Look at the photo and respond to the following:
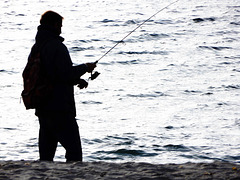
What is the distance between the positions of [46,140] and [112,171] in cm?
69

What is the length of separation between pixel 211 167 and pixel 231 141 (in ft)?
9.44

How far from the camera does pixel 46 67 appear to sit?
4.98m

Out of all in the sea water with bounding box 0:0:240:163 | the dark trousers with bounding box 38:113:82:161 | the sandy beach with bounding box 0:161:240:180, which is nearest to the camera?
the sandy beach with bounding box 0:161:240:180

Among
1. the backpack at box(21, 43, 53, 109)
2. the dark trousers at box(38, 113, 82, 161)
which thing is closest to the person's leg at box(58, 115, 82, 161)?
the dark trousers at box(38, 113, 82, 161)

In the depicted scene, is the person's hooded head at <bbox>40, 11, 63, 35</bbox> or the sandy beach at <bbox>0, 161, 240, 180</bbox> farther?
the person's hooded head at <bbox>40, 11, 63, 35</bbox>

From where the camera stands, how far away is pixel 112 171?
196 inches

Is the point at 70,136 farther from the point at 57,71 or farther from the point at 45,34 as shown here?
the point at 45,34

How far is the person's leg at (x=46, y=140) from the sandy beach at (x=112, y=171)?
14 cm

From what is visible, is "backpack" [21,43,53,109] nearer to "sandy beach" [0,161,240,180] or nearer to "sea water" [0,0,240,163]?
"sandy beach" [0,161,240,180]

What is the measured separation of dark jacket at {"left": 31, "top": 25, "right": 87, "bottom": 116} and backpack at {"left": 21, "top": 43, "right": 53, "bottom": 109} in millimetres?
38

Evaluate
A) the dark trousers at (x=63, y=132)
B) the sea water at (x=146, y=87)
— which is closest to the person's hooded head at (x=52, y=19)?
the dark trousers at (x=63, y=132)

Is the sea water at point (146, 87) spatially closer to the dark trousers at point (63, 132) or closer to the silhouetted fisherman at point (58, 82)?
the dark trousers at point (63, 132)

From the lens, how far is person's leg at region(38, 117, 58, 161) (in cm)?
517

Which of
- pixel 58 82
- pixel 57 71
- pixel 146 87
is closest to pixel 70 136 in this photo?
pixel 58 82
